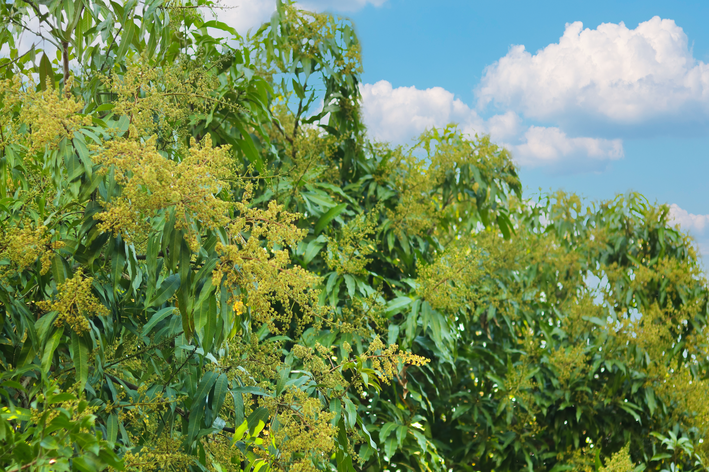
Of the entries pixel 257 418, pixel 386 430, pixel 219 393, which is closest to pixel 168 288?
pixel 219 393

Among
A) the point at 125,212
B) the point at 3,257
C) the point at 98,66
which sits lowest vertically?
the point at 3,257

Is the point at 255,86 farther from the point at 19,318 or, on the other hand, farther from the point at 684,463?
the point at 684,463

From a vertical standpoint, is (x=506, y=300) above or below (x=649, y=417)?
above

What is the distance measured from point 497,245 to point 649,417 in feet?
3.80

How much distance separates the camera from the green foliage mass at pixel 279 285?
1.05 meters

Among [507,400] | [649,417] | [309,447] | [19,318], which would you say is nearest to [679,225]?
[649,417]

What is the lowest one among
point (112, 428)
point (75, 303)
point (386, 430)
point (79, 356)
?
point (386, 430)

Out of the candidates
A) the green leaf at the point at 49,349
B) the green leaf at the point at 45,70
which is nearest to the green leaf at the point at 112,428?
the green leaf at the point at 49,349

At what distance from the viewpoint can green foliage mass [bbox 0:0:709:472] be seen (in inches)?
41.5

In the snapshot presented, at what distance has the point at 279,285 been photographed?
1.03 meters

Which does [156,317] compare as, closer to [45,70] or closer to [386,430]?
[45,70]

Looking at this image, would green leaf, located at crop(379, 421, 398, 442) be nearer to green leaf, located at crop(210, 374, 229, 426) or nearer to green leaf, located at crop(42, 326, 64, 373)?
green leaf, located at crop(210, 374, 229, 426)

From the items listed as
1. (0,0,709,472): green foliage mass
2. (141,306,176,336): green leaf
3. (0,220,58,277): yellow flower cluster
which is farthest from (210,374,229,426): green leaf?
(0,220,58,277): yellow flower cluster

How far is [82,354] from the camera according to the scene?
A: 1.11 meters
